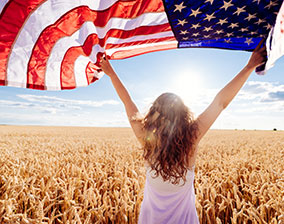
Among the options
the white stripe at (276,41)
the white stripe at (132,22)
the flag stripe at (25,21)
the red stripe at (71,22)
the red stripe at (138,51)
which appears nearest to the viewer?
the white stripe at (276,41)

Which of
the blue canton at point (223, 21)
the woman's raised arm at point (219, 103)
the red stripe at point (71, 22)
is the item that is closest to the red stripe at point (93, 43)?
the red stripe at point (71, 22)

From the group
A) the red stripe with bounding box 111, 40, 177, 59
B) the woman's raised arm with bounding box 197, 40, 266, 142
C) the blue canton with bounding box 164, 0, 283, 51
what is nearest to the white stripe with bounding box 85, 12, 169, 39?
the blue canton with bounding box 164, 0, 283, 51

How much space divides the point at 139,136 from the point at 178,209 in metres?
0.78

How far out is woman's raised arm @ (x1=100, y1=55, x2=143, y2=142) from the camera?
1992 millimetres

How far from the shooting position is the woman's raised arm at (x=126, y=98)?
1992 mm

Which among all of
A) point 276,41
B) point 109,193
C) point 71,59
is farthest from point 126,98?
point 109,193

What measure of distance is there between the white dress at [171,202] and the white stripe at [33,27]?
1.98 m

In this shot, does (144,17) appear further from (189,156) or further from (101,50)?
(189,156)

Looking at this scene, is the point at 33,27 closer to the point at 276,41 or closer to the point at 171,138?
the point at 171,138

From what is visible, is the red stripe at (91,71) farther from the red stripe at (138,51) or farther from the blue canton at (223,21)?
the blue canton at (223,21)

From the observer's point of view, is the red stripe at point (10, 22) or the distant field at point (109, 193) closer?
the red stripe at point (10, 22)

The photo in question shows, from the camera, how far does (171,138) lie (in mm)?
1793

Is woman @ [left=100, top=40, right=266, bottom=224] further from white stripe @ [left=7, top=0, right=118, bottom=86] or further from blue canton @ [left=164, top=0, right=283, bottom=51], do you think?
white stripe @ [left=7, top=0, right=118, bottom=86]

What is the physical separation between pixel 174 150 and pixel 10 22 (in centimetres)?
220
